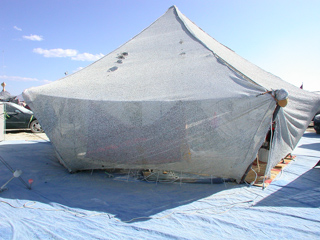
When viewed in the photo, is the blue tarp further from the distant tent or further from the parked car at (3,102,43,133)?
the distant tent

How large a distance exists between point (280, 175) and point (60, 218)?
345 centimetres

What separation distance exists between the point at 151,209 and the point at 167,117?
1.24 metres

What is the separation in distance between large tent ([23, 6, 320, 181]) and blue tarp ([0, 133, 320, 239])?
330 mm

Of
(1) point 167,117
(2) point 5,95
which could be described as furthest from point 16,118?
(2) point 5,95

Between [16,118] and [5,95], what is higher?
[5,95]

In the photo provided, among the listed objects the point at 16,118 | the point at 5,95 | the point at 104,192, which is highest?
the point at 5,95

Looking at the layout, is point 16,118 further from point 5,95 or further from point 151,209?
point 5,95

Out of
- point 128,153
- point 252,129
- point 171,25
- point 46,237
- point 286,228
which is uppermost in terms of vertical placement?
point 171,25

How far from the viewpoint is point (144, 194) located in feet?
10.0

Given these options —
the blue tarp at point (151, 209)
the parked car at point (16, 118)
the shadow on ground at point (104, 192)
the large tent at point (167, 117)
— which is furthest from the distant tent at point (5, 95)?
the blue tarp at point (151, 209)

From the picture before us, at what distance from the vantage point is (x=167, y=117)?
3268 millimetres

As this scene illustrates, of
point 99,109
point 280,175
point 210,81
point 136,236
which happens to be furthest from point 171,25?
point 136,236

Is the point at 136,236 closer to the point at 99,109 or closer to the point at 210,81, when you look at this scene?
the point at 99,109

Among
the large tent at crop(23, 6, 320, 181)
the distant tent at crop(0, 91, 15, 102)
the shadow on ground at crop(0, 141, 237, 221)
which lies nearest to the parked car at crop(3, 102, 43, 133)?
the shadow on ground at crop(0, 141, 237, 221)
